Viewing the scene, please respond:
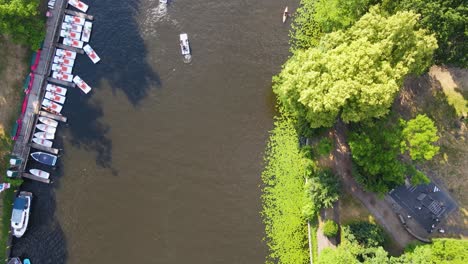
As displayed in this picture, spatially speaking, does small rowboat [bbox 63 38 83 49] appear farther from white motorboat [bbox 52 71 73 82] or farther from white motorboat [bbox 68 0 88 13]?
white motorboat [bbox 68 0 88 13]

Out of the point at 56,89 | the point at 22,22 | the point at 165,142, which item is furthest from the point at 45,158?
the point at 22,22

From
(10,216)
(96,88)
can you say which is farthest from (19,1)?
(10,216)

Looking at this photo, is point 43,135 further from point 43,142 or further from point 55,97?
point 55,97

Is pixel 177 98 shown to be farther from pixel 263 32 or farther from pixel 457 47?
pixel 457 47

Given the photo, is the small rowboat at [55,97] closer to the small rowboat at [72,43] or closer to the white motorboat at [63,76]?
→ the white motorboat at [63,76]

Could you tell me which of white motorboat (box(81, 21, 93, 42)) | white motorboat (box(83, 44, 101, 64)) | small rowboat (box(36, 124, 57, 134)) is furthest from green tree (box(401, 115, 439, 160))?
small rowboat (box(36, 124, 57, 134))
